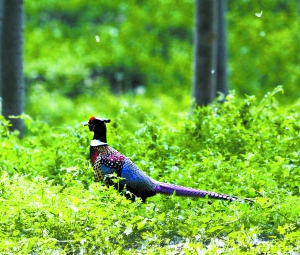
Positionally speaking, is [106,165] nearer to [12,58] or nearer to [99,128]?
[99,128]

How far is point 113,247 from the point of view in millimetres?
5398

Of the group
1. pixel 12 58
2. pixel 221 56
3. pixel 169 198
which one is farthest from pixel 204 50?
pixel 169 198

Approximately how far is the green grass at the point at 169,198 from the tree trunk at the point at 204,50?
1.46m

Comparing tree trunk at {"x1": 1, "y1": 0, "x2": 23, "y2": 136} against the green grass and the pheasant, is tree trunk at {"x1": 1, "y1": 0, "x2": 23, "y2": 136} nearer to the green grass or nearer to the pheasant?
the green grass

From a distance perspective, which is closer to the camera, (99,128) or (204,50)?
(99,128)

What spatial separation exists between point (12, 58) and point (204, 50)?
2887 millimetres

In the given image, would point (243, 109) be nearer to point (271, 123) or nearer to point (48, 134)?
point (271, 123)

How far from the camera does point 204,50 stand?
10.6 meters

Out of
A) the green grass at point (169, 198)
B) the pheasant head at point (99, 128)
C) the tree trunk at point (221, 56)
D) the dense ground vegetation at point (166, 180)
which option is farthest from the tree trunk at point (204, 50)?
the pheasant head at point (99, 128)

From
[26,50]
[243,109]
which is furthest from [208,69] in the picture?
[26,50]

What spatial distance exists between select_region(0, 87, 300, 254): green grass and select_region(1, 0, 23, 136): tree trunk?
2.17 feet

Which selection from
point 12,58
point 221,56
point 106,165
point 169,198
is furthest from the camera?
point 221,56

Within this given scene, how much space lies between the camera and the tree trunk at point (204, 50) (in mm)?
10453

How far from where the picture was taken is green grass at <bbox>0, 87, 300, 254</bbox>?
5430 millimetres
